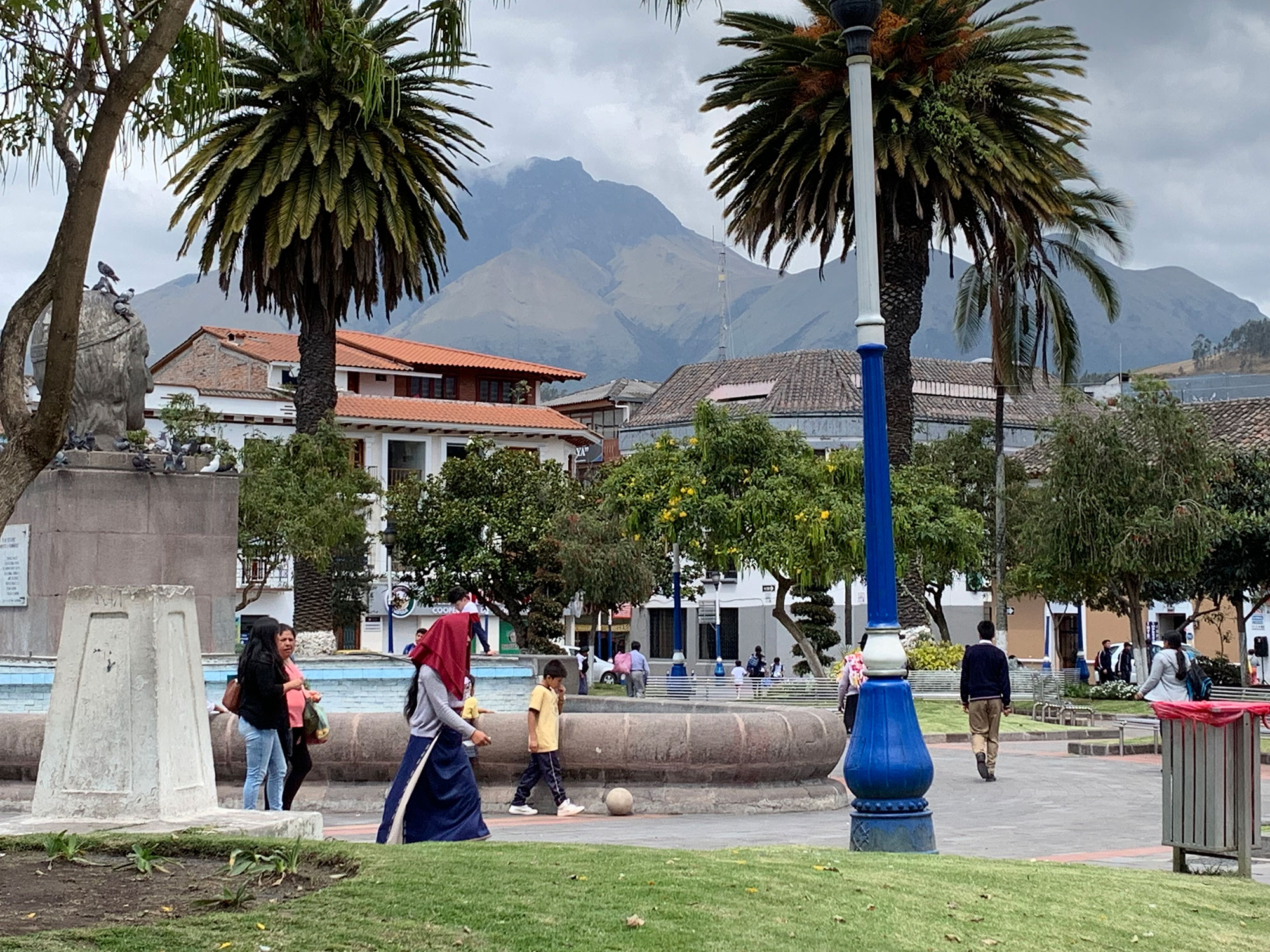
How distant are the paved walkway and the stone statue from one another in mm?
5804

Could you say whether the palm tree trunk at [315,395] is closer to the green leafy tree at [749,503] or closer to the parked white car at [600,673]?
the green leafy tree at [749,503]

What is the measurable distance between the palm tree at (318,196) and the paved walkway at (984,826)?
56.5 ft

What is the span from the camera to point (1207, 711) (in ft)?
30.2

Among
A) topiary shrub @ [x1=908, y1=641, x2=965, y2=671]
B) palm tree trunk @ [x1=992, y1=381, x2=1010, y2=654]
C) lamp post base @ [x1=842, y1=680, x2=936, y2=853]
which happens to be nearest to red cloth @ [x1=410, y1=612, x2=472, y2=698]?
lamp post base @ [x1=842, y1=680, x2=936, y2=853]

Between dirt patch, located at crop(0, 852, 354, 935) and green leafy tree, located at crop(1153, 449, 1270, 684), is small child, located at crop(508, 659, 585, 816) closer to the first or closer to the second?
dirt patch, located at crop(0, 852, 354, 935)

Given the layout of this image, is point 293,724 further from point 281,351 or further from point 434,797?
point 281,351

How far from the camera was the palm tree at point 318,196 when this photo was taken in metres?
30.1

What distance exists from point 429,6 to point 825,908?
4.04m

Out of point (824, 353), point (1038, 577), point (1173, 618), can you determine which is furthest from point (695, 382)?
point (1038, 577)

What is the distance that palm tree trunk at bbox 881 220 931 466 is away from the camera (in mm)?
31375

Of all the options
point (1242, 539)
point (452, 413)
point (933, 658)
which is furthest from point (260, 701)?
point (452, 413)

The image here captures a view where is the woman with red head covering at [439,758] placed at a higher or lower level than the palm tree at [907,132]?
lower

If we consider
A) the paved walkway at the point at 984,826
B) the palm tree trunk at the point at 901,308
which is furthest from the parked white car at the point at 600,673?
the paved walkway at the point at 984,826

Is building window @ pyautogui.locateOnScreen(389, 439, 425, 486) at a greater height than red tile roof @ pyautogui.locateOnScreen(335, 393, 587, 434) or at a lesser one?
lesser
